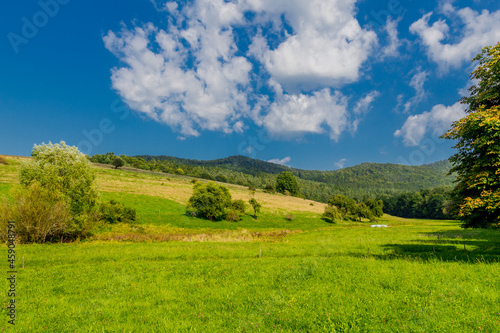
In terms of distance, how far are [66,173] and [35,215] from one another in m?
11.8

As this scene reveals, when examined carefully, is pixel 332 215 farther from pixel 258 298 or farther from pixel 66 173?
pixel 258 298

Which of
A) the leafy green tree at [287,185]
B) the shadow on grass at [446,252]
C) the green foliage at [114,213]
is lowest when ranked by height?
the shadow on grass at [446,252]

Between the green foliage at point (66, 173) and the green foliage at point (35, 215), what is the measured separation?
A: 3.80 m

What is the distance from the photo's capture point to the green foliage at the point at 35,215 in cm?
3225

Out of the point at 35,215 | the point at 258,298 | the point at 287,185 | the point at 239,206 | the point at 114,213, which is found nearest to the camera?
the point at 258,298

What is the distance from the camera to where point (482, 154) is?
1734 centimetres

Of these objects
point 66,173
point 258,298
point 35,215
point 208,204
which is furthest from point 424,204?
point 35,215

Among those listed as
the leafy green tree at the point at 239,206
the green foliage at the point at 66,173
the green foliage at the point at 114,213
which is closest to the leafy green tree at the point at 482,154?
the green foliage at the point at 66,173

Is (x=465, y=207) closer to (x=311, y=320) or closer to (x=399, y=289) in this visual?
(x=399, y=289)

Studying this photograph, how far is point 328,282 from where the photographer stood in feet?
44.9

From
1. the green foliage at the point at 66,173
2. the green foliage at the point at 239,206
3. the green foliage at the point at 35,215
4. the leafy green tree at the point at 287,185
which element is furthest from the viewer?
the leafy green tree at the point at 287,185

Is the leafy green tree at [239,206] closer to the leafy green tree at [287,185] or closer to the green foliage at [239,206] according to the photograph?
the green foliage at [239,206]

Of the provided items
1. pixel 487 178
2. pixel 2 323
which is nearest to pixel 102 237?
pixel 2 323

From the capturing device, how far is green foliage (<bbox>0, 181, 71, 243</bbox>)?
3225cm
